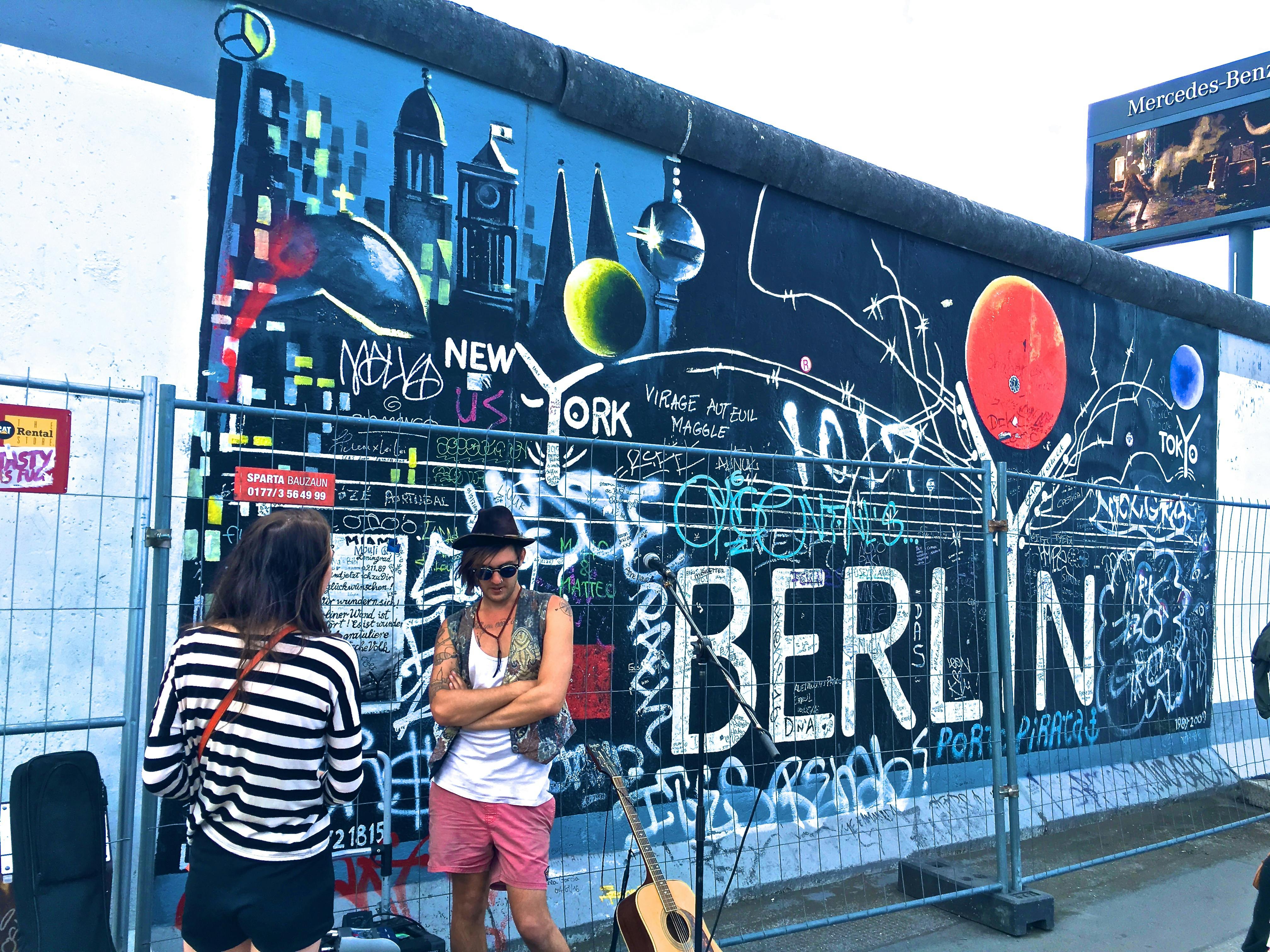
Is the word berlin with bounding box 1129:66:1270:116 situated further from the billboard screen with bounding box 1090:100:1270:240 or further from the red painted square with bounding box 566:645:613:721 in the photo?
the red painted square with bounding box 566:645:613:721

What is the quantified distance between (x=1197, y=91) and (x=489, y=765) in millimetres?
14521

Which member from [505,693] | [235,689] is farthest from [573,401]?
[235,689]

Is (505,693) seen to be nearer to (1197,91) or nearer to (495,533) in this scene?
(495,533)

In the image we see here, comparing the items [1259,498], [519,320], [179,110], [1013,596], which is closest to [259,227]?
[179,110]

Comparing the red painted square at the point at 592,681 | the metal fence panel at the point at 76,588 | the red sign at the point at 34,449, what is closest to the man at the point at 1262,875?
the red painted square at the point at 592,681

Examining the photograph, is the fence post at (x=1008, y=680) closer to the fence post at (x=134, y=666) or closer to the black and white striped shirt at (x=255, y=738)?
the black and white striped shirt at (x=255, y=738)

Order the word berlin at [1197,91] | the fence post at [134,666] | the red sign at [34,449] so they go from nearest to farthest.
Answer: the red sign at [34,449]
the fence post at [134,666]
the word berlin at [1197,91]

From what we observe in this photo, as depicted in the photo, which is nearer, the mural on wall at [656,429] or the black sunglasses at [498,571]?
the black sunglasses at [498,571]

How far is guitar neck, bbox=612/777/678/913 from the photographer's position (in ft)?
12.3

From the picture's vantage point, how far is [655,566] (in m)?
3.34

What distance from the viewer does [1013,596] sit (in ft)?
25.1

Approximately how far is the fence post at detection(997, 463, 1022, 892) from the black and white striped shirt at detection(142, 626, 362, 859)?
3.64m

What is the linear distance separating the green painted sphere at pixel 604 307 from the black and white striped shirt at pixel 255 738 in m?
3.00

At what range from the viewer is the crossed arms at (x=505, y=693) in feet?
11.0
